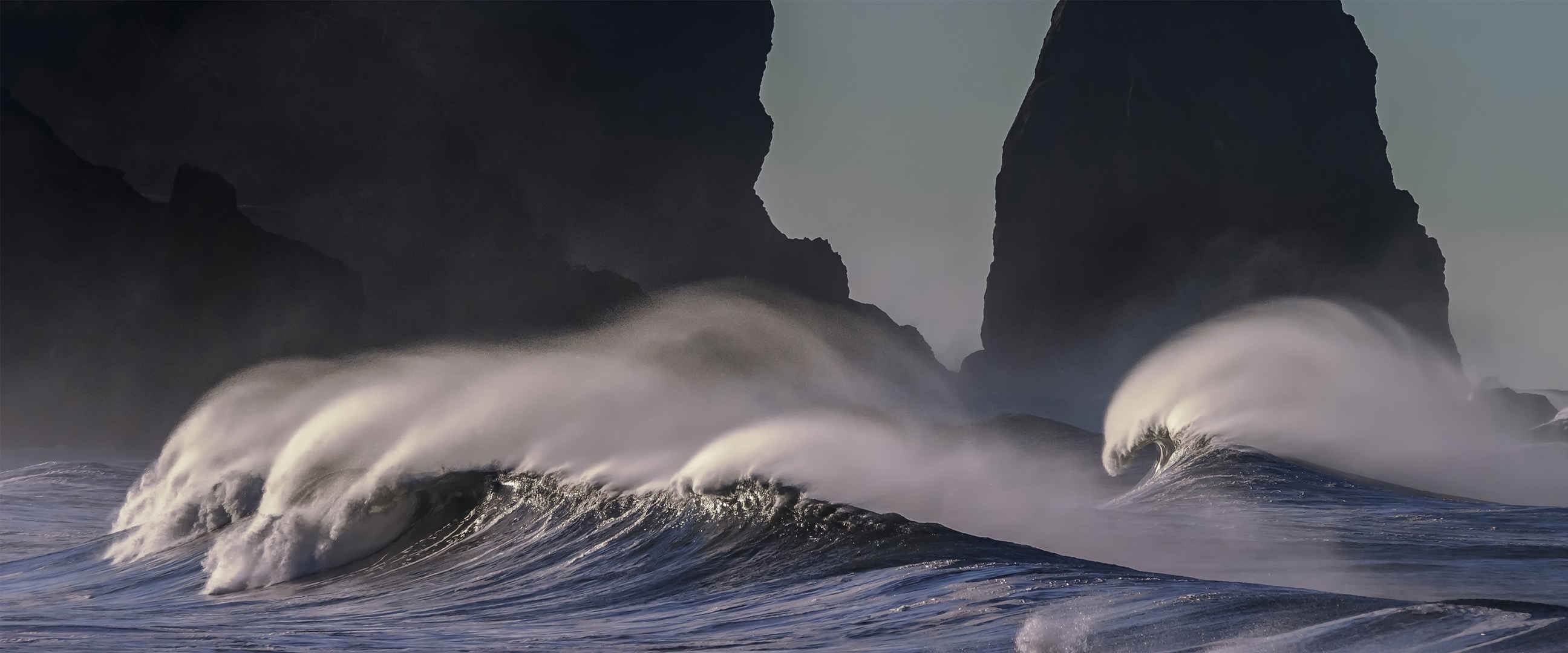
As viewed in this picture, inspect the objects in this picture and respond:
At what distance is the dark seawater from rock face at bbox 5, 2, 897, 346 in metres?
53.1

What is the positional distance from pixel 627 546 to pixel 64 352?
186 feet

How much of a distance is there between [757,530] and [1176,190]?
7325 cm

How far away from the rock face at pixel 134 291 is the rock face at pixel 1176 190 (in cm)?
3651

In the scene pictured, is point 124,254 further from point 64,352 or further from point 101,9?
point 101,9

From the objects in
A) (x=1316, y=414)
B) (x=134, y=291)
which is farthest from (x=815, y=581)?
(x=134, y=291)

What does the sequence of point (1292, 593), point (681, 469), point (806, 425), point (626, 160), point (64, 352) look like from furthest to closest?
point (626, 160)
point (64, 352)
point (806, 425)
point (681, 469)
point (1292, 593)

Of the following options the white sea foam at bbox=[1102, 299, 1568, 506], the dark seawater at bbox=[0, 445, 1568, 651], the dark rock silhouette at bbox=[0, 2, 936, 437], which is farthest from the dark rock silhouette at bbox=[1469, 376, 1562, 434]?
the dark seawater at bbox=[0, 445, 1568, 651]

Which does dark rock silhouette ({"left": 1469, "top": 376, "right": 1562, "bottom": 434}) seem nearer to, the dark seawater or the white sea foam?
the white sea foam

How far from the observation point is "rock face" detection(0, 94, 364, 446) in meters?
61.8

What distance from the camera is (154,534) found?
18.6 m

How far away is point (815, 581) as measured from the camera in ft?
36.2

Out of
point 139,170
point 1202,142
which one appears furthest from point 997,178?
point 139,170

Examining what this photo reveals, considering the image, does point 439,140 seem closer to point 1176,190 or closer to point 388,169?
point 388,169

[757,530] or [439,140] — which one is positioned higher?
[439,140]
